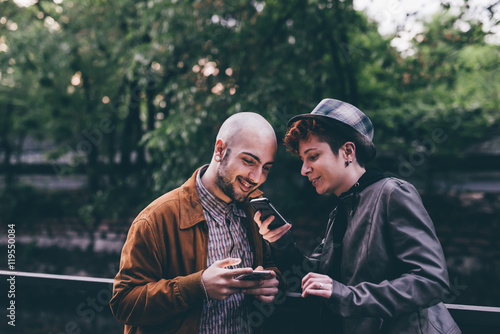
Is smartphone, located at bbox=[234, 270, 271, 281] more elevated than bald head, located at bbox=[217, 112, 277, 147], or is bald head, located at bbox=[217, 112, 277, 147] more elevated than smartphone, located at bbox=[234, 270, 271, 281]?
bald head, located at bbox=[217, 112, 277, 147]

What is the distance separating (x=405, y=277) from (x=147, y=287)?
110 cm

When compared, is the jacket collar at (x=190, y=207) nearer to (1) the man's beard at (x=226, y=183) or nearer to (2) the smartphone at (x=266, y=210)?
(1) the man's beard at (x=226, y=183)

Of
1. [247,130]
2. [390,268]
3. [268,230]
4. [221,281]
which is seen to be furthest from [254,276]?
[247,130]

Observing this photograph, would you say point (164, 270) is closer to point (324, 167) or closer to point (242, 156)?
point (242, 156)

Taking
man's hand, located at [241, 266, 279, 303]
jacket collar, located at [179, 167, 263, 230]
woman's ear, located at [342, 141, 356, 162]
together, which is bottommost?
man's hand, located at [241, 266, 279, 303]

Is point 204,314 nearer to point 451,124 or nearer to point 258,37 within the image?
point 258,37

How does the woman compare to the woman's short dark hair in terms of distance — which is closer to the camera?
the woman

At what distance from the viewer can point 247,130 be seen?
194 cm

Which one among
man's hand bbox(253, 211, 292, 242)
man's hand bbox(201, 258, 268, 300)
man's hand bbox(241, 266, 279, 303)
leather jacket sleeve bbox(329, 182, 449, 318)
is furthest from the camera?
man's hand bbox(253, 211, 292, 242)

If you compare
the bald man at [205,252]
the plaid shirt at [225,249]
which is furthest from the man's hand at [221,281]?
the plaid shirt at [225,249]

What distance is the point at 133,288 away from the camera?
5.78 ft

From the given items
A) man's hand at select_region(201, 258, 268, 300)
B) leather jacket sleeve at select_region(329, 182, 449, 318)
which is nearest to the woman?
leather jacket sleeve at select_region(329, 182, 449, 318)

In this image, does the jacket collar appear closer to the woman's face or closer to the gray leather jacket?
the woman's face

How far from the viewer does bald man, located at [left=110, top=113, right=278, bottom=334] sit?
1708 millimetres
